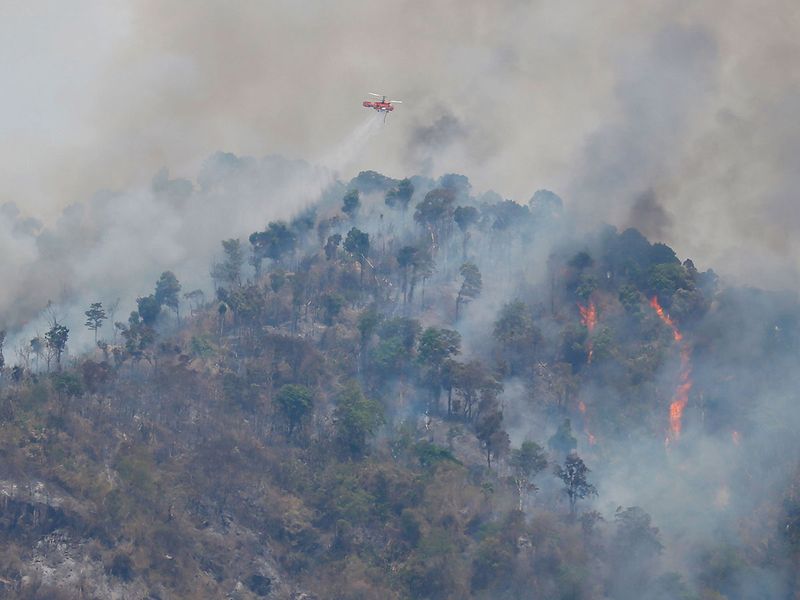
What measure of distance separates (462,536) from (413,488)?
8632 mm

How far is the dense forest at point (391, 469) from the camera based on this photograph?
15762 cm

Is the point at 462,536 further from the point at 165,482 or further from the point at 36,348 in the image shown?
the point at 36,348

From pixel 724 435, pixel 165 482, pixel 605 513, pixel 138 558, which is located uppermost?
pixel 724 435

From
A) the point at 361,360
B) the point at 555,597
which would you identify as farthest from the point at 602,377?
the point at 555,597

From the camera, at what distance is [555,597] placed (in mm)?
158250

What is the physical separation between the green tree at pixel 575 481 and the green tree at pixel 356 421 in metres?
23.5

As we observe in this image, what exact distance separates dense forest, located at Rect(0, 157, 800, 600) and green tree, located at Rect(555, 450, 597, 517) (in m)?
0.34

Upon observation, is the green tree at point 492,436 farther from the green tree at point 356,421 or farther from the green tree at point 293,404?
the green tree at point 293,404

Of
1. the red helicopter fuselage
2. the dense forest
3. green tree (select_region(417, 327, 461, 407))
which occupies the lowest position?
the dense forest

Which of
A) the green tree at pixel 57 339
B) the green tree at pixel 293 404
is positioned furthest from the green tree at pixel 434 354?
the green tree at pixel 57 339

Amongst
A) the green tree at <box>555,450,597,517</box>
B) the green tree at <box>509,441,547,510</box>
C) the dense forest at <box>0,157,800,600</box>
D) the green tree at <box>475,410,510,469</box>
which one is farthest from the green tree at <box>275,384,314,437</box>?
the green tree at <box>555,450,597,517</box>

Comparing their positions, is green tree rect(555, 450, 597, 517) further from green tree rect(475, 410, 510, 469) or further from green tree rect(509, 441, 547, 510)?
green tree rect(475, 410, 510, 469)

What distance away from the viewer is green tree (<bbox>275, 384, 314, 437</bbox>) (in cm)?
17838

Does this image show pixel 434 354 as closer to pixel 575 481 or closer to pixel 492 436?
pixel 492 436
